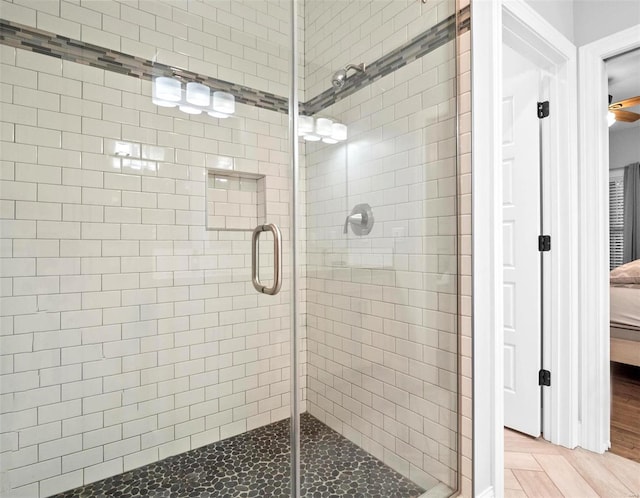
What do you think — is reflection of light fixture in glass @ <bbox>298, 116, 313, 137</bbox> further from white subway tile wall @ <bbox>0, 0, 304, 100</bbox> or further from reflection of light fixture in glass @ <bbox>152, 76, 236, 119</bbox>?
reflection of light fixture in glass @ <bbox>152, 76, 236, 119</bbox>

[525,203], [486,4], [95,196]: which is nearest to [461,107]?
[486,4]

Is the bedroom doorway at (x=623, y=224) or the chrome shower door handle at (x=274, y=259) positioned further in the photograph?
the bedroom doorway at (x=623, y=224)

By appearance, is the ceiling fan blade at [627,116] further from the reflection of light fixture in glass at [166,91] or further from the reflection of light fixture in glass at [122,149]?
the reflection of light fixture in glass at [122,149]

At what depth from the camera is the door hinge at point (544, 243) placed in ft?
6.91

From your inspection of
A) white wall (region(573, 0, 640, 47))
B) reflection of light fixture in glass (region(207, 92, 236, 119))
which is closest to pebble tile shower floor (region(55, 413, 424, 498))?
reflection of light fixture in glass (region(207, 92, 236, 119))

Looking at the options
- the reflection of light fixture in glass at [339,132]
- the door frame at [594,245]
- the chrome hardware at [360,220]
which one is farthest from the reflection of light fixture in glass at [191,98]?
the door frame at [594,245]

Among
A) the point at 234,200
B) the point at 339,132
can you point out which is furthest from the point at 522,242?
the point at 234,200

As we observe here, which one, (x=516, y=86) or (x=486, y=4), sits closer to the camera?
(x=486, y=4)

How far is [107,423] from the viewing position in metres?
1.24

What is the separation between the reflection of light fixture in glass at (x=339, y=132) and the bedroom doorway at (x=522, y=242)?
1.33 metres

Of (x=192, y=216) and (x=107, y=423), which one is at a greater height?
(x=192, y=216)

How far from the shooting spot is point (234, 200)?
4.66 feet

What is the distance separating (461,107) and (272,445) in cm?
157

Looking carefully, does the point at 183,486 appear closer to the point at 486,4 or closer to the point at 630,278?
the point at 486,4
